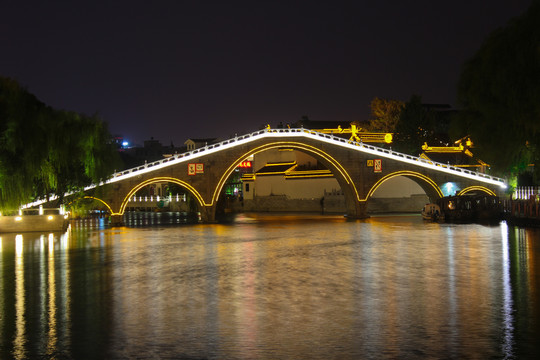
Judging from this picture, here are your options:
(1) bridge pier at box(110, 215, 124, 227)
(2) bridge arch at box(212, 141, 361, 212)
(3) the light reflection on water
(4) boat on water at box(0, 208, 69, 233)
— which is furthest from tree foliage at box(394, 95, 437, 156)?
(3) the light reflection on water

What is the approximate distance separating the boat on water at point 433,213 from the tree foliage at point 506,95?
4999 millimetres

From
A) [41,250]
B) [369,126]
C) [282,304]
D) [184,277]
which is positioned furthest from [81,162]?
[369,126]

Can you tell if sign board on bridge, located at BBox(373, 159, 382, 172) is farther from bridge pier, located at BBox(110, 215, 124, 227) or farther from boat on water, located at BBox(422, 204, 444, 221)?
bridge pier, located at BBox(110, 215, 124, 227)

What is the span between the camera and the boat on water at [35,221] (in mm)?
36438

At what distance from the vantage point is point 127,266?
780 inches

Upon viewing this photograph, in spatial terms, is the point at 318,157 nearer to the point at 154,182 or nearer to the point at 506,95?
the point at 154,182

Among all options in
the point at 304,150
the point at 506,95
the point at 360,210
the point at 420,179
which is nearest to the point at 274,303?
the point at 506,95

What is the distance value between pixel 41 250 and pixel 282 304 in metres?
15.5

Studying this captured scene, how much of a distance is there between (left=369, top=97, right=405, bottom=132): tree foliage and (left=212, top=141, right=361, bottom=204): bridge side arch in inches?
905

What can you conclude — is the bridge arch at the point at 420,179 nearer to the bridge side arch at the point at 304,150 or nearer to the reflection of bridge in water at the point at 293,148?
the reflection of bridge in water at the point at 293,148

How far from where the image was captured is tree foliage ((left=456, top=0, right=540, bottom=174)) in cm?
3198

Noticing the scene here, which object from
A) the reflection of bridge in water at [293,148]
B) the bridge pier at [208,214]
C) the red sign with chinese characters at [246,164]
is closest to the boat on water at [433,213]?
the reflection of bridge in water at [293,148]

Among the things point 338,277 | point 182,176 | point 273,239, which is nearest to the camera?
point 338,277

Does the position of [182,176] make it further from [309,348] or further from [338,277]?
[309,348]
